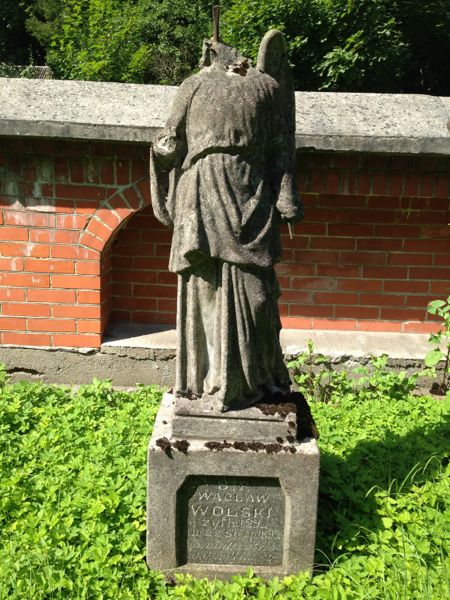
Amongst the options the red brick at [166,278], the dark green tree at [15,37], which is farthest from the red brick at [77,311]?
the dark green tree at [15,37]

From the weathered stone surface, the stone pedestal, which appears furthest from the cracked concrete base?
the weathered stone surface

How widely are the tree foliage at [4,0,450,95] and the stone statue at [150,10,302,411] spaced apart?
37.7 feet

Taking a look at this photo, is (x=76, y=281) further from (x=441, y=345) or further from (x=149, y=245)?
(x=441, y=345)

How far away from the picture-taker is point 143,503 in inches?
116

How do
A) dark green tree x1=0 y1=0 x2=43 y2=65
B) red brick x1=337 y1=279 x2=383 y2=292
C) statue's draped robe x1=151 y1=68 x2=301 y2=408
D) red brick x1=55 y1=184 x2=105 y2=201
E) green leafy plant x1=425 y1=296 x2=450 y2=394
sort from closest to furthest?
statue's draped robe x1=151 y1=68 x2=301 y2=408 → green leafy plant x1=425 y1=296 x2=450 y2=394 → red brick x1=55 y1=184 x2=105 y2=201 → red brick x1=337 y1=279 x2=383 y2=292 → dark green tree x1=0 y1=0 x2=43 y2=65

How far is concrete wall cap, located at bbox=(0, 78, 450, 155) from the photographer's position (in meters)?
3.93

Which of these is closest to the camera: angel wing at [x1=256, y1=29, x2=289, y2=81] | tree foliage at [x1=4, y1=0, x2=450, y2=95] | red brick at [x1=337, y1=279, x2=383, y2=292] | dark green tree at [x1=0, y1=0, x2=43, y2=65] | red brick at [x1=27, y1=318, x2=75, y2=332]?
angel wing at [x1=256, y1=29, x2=289, y2=81]

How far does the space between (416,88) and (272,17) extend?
574 centimetres

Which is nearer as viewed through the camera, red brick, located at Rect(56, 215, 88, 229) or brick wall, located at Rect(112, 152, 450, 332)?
red brick, located at Rect(56, 215, 88, 229)

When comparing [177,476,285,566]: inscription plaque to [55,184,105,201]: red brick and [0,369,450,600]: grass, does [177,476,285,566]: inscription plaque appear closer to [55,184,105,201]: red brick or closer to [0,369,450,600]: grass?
[0,369,450,600]: grass

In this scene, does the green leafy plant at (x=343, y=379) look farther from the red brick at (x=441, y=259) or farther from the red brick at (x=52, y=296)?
the red brick at (x=52, y=296)

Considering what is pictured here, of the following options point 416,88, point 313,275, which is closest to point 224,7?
point 416,88

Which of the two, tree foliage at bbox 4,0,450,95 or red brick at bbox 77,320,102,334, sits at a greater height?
tree foliage at bbox 4,0,450,95

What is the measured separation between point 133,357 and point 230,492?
212cm
